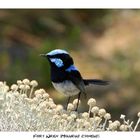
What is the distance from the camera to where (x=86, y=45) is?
2.50 metres

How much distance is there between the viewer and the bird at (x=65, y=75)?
7.67 feet

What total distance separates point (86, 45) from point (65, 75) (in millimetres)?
Result: 206

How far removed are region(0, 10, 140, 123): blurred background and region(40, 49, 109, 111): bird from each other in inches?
1.8
